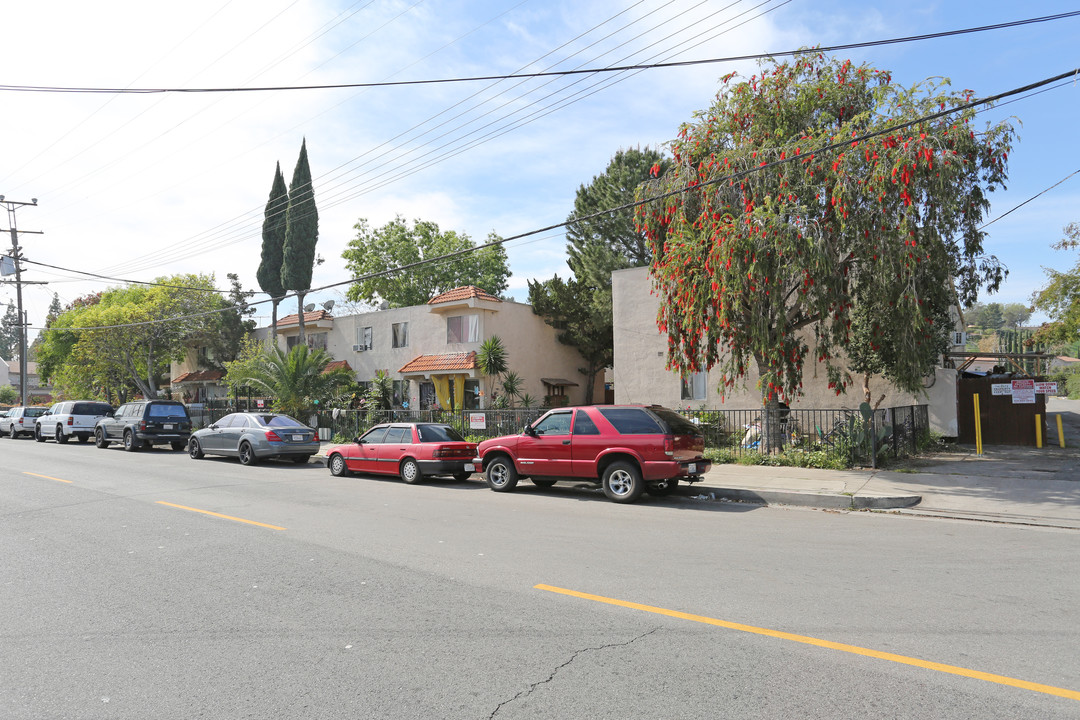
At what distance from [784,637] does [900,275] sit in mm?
10940

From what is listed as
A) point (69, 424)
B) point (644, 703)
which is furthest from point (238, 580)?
point (69, 424)

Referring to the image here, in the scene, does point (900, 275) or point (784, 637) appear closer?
A: point (784, 637)

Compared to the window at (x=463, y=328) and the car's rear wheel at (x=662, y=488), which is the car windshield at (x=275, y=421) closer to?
the car's rear wheel at (x=662, y=488)

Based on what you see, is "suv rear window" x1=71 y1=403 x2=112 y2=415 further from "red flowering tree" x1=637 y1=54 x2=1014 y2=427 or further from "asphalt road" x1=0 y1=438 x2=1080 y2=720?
"red flowering tree" x1=637 y1=54 x2=1014 y2=427

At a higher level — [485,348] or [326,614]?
[485,348]

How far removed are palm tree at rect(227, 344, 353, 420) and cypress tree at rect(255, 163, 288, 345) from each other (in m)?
17.1

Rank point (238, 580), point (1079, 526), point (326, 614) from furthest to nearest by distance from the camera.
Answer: point (1079, 526) → point (238, 580) → point (326, 614)

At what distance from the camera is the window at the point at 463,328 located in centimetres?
3050

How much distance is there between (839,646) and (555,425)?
8353 millimetres

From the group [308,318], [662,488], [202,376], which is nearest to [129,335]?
[202,376]

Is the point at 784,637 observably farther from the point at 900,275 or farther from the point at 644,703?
the point at 900,275

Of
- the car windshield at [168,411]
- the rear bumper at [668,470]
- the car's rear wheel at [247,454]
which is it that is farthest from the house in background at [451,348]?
the rear bumper at [668,470]

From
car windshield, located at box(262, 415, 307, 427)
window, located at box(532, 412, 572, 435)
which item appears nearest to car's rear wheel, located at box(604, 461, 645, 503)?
window, located at box(532, 412, 572, 435)

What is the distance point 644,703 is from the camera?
12.6ft
